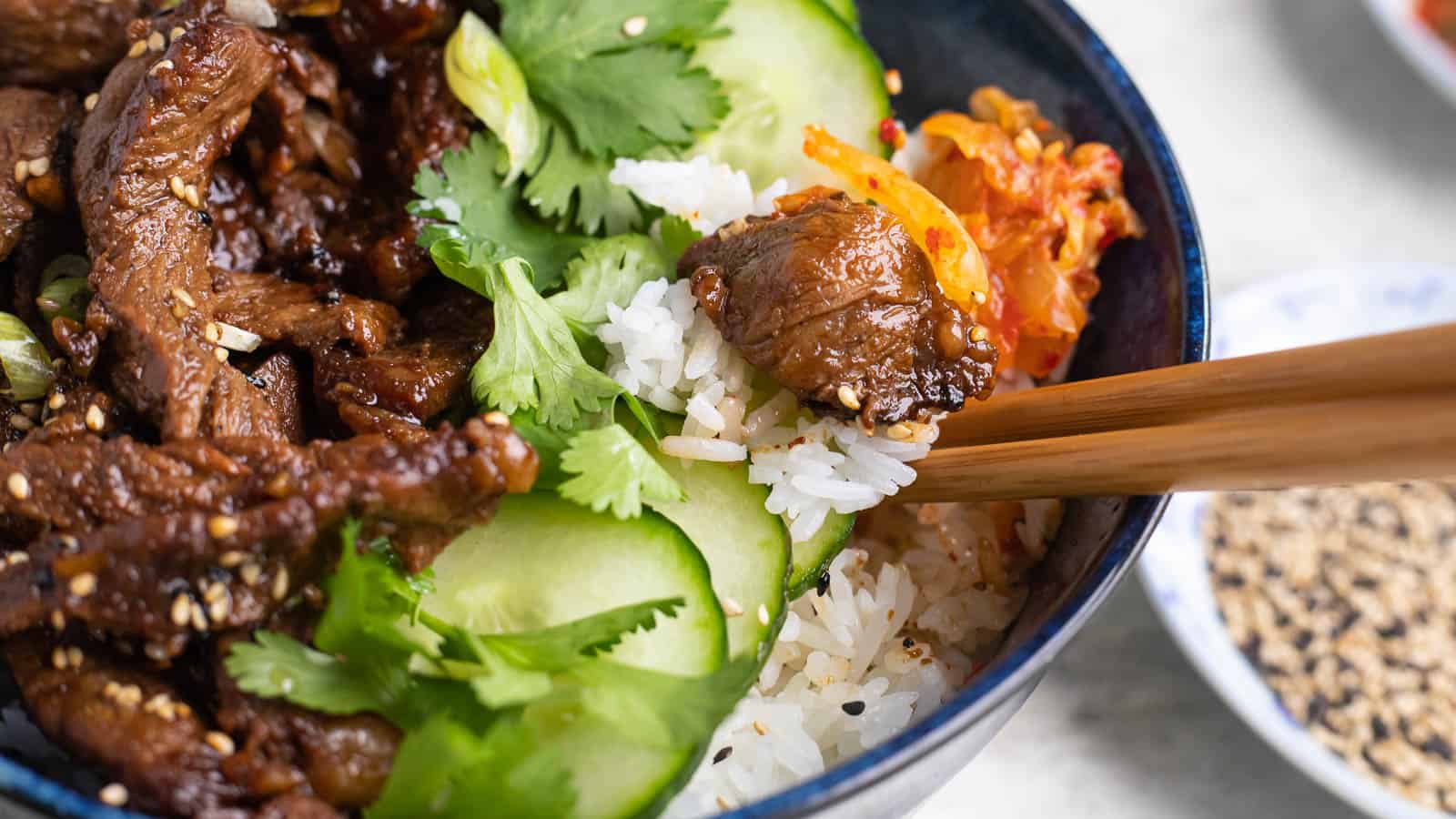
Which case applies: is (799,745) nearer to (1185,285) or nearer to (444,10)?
(1185,285)

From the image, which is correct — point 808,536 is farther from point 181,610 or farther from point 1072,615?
point 181,610

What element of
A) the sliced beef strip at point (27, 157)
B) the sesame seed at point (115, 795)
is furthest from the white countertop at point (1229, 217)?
the sliced beef strip at point (27, 157)

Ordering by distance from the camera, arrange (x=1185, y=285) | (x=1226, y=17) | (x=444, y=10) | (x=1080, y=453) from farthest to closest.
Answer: (x=1226, y=17)
(x=444, y=10)
(x=1185, y=285)
(x=1080, y=453)

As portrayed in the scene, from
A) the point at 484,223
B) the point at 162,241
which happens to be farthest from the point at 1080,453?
the point at 162,241

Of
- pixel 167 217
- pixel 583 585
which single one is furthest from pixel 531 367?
pixel 167 217

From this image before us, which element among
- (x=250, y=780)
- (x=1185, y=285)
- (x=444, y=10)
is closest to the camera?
(x=250, y=780)
